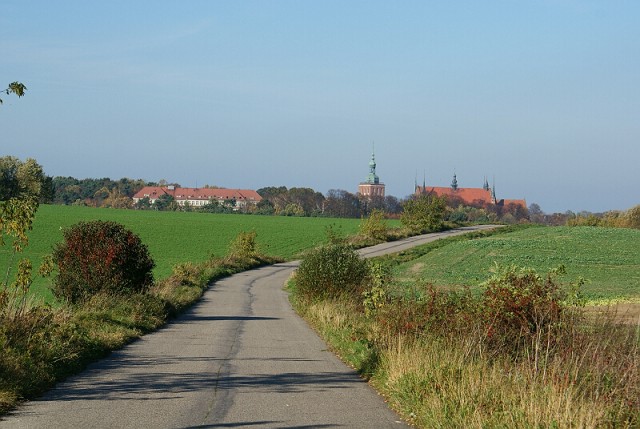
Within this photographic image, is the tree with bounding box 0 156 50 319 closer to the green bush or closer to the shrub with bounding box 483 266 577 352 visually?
the shrub with bounding box 483 266 577 352

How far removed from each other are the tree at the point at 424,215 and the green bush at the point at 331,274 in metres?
65.9

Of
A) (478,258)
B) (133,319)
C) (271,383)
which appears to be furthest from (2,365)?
(478,258)

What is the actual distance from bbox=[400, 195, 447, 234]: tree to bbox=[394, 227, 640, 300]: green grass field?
656 inches

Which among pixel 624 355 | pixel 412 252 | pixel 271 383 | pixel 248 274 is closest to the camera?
pixel 624 355

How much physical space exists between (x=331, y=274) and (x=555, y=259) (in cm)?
3341

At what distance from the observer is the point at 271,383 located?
1264 cm

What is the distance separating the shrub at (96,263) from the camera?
2389 centimetres

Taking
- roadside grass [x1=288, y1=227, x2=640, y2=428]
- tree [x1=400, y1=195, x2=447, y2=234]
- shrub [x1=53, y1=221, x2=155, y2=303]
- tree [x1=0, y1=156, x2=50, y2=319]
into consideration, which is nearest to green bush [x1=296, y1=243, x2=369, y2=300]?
shrub [x1=53, y1=221, x2=155, y2=303]

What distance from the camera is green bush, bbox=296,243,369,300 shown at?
29141mm

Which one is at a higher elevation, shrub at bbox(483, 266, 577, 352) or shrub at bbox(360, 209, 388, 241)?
shrub at bbox(360, 209, 388, 241)

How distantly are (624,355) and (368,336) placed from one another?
841 cm

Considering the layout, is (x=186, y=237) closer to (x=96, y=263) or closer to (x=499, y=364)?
Answer: (x=96, y=263)

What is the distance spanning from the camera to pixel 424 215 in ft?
318

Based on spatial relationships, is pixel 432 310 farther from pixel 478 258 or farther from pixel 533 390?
pixel 478 258
